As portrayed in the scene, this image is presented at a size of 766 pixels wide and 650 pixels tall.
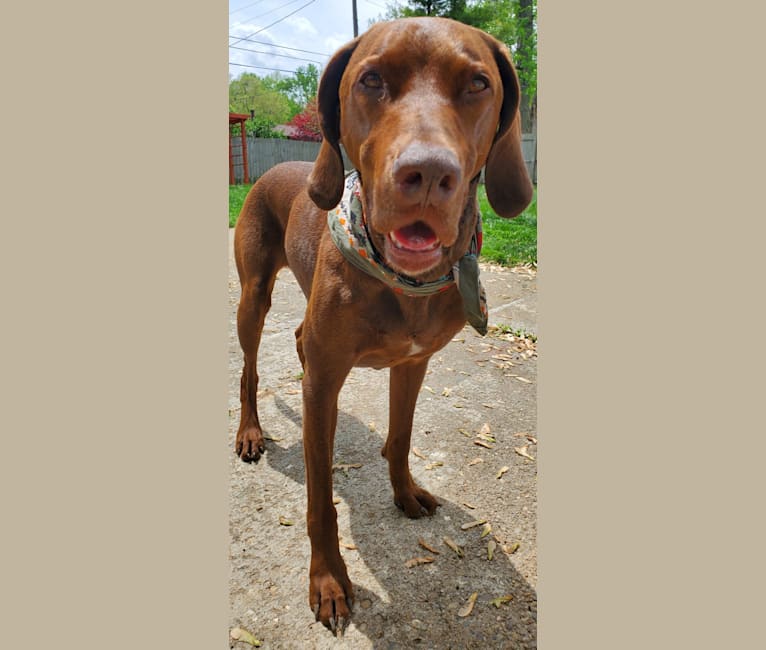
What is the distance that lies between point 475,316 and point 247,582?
5.22 feet

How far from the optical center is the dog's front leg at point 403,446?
9.27 ft

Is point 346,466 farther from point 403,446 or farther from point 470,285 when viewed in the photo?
point 470,285

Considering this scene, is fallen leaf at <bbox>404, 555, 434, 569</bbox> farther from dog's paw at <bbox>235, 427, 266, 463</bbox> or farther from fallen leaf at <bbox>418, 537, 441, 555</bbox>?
dog's paw at <bbox>235, 427, 266, 463</bbox>

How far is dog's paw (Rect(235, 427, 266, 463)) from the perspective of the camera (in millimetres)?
3328

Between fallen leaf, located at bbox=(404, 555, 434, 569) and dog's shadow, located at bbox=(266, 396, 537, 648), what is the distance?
0.02 meters

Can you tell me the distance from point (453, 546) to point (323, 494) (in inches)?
31.2

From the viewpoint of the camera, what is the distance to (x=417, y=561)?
2.58m

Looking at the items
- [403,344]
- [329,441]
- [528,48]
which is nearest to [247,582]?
[329,441]

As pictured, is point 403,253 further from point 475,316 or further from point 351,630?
point 351,630

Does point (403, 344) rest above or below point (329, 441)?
above

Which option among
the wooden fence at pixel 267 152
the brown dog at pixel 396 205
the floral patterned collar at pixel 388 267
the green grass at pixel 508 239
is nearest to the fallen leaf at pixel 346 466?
the brown dog at pixel 396 205

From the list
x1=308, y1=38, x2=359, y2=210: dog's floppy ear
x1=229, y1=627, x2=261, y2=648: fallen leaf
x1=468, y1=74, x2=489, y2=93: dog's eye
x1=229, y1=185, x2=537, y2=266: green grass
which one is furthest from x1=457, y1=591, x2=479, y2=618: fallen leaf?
x1=229, y1=185, x2=537, y2=266: green grass

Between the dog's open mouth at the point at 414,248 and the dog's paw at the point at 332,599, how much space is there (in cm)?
141

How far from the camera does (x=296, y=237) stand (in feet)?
9.76
